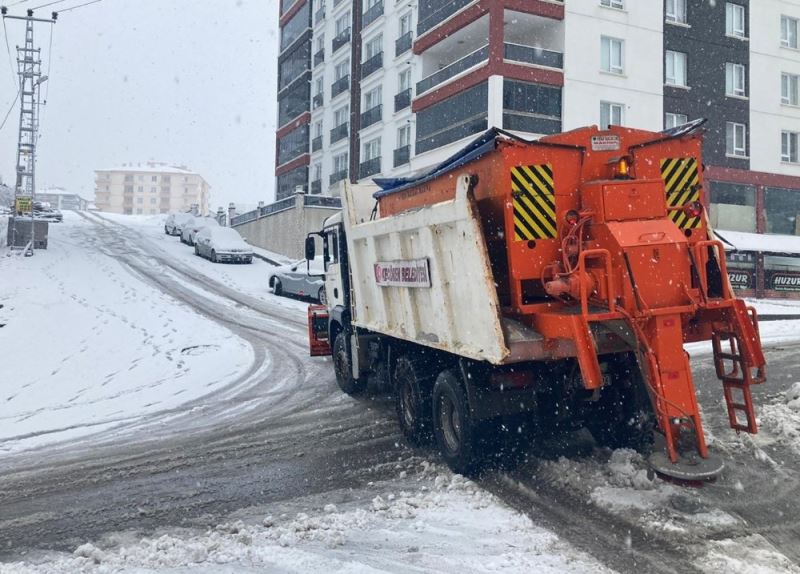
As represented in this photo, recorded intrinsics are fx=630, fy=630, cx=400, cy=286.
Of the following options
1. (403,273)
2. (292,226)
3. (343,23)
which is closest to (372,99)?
(343,23)

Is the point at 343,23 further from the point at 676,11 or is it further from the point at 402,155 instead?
the point at 676,11

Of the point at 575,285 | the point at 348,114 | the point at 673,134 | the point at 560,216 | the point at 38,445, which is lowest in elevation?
the point at 38,445

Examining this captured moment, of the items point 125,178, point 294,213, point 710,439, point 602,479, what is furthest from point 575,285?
point 125,178

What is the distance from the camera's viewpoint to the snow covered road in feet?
13.4

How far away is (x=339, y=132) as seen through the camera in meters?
38.9

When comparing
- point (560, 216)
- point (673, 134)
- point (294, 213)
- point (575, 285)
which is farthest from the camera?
point (294, 213)

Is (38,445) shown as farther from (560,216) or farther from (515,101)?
(515,101)

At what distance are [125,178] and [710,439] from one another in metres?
169

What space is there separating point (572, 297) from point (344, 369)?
16.3ft

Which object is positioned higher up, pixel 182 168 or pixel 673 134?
pixel 182 168

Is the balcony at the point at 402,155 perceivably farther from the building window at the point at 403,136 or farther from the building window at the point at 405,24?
the building window at the point at 405,24

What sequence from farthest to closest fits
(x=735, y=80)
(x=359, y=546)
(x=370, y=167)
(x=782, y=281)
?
(x=370, y=167) < (x=735, y=80) < (x=782, y=281) < (x=359, y=546)

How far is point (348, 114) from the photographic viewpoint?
125 ft

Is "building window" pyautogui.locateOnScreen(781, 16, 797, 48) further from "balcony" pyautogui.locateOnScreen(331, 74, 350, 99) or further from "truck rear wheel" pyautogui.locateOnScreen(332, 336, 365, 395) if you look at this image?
"truck rear wheel" pyautogui.locateOnScreen(332, 336, 365, 395)
